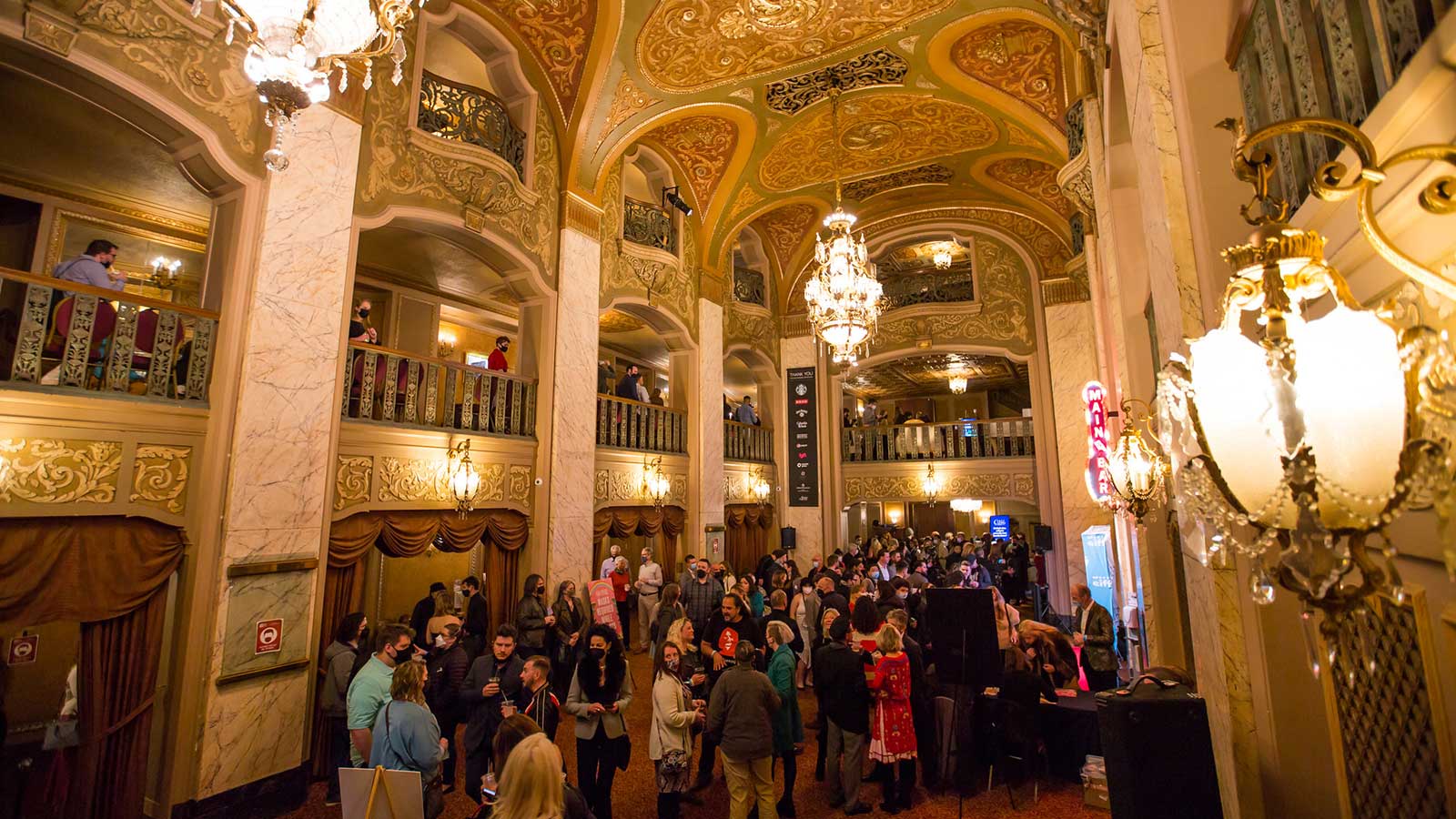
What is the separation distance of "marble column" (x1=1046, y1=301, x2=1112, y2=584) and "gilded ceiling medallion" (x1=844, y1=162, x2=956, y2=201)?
331 cm

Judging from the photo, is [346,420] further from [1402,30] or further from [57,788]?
[1402,30]

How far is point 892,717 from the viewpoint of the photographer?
4.74 metres

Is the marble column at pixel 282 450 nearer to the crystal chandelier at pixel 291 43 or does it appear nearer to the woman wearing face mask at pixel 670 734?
the crystal chandelier at pixel 291 43

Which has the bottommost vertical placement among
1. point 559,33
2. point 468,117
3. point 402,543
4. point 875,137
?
point 402,543

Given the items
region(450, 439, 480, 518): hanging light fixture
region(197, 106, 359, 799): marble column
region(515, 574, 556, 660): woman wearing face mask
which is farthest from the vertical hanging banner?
region(197, 106, 359, 799): marble column

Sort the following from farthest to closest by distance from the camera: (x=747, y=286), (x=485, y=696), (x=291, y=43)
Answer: (x=747, y=286) → (x=485, y=696) → (x=291, y=43)

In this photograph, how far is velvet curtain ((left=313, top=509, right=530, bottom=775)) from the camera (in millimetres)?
5742

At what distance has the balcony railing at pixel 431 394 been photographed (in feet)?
20.6

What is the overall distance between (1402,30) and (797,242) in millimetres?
12801

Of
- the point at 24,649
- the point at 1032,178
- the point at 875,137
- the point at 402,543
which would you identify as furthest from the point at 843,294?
the point at 24,649

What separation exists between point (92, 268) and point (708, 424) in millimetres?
7826

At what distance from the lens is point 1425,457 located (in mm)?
999

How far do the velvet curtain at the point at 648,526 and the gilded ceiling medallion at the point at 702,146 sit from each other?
539 cm

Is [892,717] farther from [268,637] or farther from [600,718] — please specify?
[268,637]
